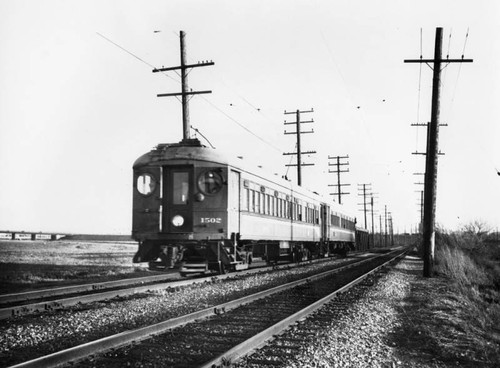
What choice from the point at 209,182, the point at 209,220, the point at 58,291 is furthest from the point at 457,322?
the point at 58,291

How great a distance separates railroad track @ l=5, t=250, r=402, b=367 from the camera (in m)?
5.14

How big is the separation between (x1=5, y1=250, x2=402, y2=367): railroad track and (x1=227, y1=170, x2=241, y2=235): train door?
170 inches

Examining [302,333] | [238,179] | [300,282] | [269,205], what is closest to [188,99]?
[269,205]

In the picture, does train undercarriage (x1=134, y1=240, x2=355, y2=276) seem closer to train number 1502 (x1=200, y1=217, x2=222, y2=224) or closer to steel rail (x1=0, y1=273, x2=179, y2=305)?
train number 1502 (x1=200, y1=217, x2=222, y2=224)

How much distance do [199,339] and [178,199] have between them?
771 centimetres

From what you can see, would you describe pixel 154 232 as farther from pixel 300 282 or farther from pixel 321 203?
pixel 321 203

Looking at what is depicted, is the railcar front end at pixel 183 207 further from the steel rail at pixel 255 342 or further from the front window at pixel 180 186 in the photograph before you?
the steel rail at pixel 255 342

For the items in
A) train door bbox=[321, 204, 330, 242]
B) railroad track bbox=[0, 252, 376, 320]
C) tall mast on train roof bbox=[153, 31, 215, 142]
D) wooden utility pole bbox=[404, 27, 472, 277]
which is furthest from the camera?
train door bbox=[321, 204, 330, 242]

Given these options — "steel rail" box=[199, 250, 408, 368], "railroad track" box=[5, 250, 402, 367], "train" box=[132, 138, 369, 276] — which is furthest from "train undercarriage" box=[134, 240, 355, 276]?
"steel rail" box=[199, 250, 408, 368]

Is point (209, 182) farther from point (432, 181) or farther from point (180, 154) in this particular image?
point (432, 181)

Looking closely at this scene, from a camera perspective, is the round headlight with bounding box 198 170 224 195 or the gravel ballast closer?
the gravel ballast

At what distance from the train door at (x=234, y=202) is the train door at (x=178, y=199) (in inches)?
41.8

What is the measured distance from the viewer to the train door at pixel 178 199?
1344cm

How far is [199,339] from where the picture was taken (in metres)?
6.23
